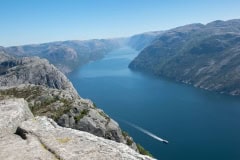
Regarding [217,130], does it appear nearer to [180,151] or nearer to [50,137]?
[180,151]

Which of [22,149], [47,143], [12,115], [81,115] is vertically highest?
[12,115]

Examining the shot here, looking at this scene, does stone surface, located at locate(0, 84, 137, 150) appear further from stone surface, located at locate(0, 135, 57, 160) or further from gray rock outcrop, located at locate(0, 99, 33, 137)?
stone surface, located at locate(0, 135, 57, 160)

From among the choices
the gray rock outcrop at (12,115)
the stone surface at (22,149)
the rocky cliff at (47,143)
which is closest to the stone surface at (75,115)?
the gray rock outcrop at (12,115)

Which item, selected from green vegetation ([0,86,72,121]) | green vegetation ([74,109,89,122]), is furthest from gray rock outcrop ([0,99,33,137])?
green vegetation ([74,109,89,122])

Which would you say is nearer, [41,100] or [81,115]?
[81,115]

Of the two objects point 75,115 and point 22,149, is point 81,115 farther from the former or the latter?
point 22,149

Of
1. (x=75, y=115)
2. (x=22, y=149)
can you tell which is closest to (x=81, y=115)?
(x=75, y=115)

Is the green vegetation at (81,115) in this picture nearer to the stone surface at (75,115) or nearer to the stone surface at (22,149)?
the stone surface at (75,115)

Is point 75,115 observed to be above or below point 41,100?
below
